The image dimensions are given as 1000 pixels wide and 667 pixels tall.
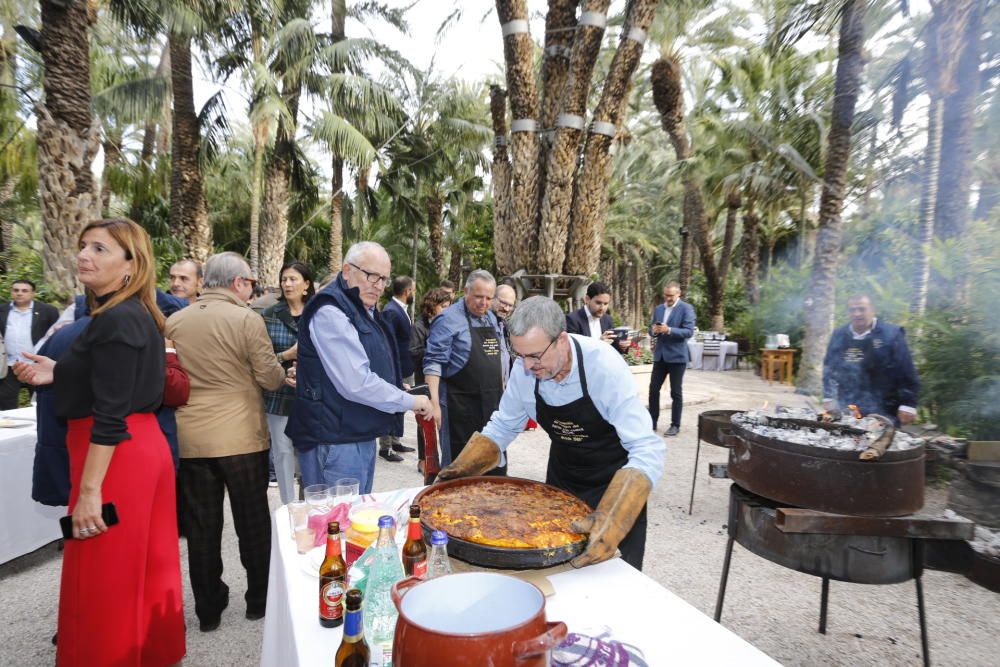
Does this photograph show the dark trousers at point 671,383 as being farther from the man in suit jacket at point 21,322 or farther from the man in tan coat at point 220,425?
the man in suit jacket at point 21,322

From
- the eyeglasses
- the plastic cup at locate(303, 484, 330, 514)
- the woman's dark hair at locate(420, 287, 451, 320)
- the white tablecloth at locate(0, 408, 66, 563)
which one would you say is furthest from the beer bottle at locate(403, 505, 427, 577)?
the woman's dark hair at locate(420, 287, 451, 320)

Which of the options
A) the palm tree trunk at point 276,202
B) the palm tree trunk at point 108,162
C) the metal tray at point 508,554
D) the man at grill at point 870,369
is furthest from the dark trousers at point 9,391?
the palm tree trunk at point 108,162

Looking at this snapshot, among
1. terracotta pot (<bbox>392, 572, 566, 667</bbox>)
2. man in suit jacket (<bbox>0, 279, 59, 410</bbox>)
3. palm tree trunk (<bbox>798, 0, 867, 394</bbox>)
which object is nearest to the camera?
terracotta pot (<bbox>392, 572, 566, 667</bbox>)

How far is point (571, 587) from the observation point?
1.49 metres

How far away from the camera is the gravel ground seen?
9.07 feet

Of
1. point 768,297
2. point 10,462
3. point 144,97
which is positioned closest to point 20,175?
point 144,97

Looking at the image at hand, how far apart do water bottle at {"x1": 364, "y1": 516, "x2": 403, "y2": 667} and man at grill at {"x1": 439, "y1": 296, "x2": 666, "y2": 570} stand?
0.56 m

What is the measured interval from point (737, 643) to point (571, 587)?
44cm

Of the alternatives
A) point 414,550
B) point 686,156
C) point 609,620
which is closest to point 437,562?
point 414,550

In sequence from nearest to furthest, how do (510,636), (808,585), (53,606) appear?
(510,636)
(53,606)
(808,585)

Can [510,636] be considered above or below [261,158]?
below

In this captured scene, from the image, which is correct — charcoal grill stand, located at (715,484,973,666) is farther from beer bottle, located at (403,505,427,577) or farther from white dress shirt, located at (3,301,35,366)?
white dress shirt, located at (3,301,35,366)

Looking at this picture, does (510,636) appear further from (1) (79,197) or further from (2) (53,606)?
(1) (79,197)

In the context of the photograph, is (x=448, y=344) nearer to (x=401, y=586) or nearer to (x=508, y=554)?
(x=508, y=554)
